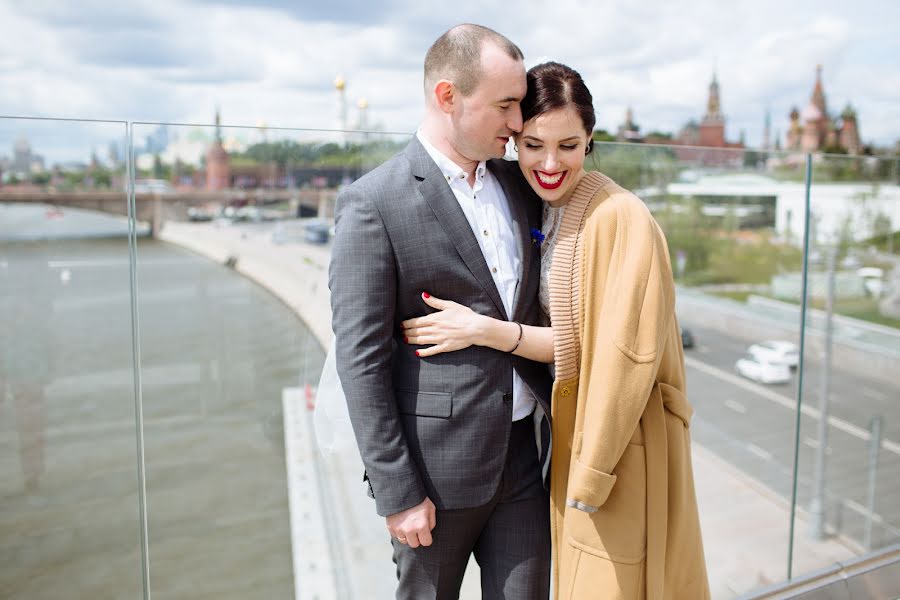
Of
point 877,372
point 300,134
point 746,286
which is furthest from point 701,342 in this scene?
point 300,134

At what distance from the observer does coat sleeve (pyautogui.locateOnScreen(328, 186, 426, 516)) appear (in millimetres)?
1324

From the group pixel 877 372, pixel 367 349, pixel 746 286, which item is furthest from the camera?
pixel 746 286

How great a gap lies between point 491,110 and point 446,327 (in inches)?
15.8

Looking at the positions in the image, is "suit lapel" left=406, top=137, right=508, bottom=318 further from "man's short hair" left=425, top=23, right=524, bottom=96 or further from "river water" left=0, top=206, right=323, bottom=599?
"river water" left=0, top=206, right=323, bottom=599

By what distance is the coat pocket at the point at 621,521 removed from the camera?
4.72 ft

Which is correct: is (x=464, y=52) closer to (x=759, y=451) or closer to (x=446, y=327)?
(x=446, y=327)

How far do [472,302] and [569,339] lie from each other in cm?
20

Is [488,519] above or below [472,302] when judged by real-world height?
below

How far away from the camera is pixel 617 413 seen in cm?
135

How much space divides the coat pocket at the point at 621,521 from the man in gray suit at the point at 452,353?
4.2 inches

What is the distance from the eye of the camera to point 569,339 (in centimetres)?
141

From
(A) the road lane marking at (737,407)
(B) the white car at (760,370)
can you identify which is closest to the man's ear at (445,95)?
(B) the white car at (760,370)

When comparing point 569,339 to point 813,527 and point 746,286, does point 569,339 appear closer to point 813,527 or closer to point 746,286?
point 813,527

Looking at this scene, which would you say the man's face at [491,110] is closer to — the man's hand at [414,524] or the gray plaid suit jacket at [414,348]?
the gray plaid suit jacket at [414,348]
